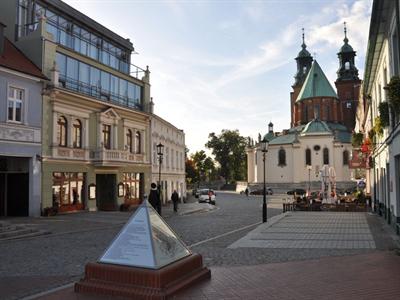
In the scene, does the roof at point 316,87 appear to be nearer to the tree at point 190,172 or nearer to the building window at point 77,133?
the tree at point 190,172

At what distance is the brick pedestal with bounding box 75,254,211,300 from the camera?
768 centimetres

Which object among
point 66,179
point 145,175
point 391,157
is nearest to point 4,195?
point 66,179

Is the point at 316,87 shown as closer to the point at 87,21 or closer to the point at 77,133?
the point at 87,21

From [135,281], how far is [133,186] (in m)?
29.3

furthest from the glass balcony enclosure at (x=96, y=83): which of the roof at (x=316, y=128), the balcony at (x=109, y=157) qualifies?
the roof at (x=316, y=128)

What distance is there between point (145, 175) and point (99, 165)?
7387mm

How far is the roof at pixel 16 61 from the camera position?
80.0ft

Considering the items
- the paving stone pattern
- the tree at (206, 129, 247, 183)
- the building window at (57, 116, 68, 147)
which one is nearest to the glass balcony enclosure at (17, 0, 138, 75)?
the building window at (57, 116, 68, 147)

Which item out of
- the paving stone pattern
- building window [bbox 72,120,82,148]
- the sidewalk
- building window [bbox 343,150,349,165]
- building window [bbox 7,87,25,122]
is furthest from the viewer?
building window [bbox 343,150,349,165]

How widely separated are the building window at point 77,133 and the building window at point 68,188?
2022 millimetres

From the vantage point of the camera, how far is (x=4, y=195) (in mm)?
26562

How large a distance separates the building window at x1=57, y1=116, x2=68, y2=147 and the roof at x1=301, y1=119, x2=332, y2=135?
62507 millimetres

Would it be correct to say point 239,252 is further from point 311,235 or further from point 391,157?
point 391,157

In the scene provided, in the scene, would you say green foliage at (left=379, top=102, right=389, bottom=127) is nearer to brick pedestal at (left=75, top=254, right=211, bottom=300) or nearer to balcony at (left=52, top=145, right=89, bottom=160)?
brick pedestal at (left=75, top=254, right=211, bottom=300)
